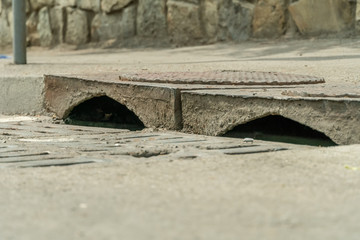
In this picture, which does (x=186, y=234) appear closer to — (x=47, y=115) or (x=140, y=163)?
(x=140, y=163)

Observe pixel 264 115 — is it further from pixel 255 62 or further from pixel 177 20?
pixel 177 20

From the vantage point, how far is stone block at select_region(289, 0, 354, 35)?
342 inches

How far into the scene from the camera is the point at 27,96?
17.6 feet

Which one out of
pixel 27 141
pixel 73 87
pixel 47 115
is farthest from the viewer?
pixel 47 115

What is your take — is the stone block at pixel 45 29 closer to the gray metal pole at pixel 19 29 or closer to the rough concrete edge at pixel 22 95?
the gray metal pole at pixel 19 29

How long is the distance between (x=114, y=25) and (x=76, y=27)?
0.70m

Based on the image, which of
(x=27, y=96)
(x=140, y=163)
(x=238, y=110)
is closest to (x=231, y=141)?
(x=238, y=110)

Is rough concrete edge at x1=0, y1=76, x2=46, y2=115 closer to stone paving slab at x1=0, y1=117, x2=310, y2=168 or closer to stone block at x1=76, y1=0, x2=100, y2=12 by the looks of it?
stone paving slab at x1=0, y1=117, x2=310, y2=168

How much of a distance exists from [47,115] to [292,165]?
279 cm

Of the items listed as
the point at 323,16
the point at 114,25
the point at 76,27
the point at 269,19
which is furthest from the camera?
the point at 76,27

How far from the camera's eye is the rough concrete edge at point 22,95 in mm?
5258

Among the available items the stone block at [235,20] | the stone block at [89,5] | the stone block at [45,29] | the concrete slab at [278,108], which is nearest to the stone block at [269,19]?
the stone block at [235,20]

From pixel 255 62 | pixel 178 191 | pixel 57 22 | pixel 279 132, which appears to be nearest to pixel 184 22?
pixel 57 22

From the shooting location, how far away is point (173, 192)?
7.27ft
